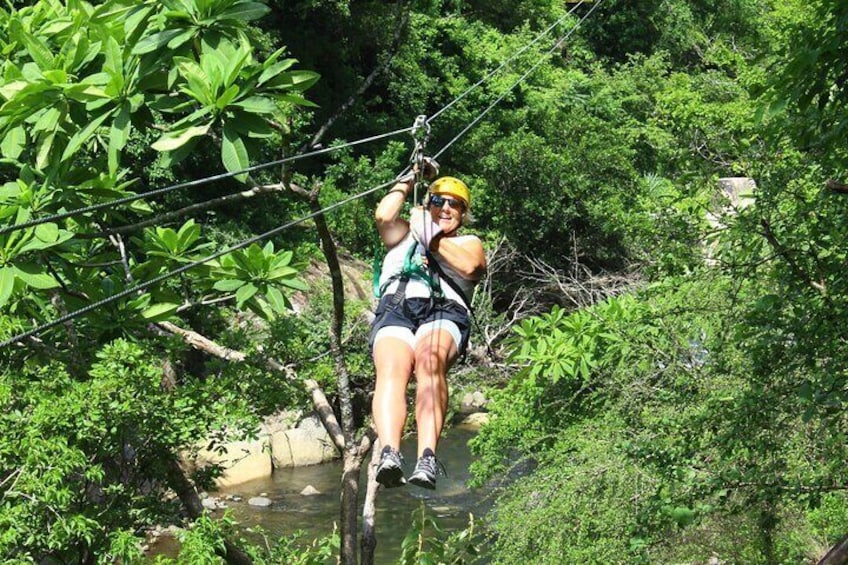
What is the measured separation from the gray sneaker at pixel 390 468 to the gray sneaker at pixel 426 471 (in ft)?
0.18

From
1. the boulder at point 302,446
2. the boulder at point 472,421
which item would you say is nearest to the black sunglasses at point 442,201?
the boulder at point 302,446

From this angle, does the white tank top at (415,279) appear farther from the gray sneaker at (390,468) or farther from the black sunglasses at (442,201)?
the gray sneaker at (390,468)

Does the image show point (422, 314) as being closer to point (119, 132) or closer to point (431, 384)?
point (431, 384)

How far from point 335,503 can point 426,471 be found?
31.6 ft

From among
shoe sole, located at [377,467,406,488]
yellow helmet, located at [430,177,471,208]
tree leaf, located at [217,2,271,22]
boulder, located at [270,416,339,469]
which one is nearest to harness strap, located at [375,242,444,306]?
yellow helmet, located at [430,177,471,208]

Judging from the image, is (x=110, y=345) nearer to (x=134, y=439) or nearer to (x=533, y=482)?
(x=134, y=439)

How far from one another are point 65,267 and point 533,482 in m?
3.89

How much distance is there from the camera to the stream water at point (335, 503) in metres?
12.2

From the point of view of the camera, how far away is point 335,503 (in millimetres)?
13305

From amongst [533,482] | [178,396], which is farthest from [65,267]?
[533,482]

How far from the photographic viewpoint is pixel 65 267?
4.99 metres

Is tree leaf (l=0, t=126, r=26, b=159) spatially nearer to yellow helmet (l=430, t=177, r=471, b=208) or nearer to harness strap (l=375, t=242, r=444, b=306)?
harness strap (l=375, t=242, r=444, b=306)

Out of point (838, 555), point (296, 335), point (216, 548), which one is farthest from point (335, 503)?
point (838, 555)

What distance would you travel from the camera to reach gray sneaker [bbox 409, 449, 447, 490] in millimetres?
3939
